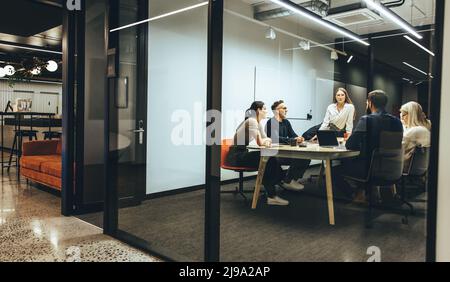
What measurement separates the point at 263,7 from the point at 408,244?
15.5 feet

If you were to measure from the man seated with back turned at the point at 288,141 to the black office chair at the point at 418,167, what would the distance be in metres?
1.91

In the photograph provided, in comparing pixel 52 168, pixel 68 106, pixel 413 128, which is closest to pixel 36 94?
pixel 52 168

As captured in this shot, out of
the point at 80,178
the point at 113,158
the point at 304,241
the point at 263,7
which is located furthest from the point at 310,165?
the point at 263,7

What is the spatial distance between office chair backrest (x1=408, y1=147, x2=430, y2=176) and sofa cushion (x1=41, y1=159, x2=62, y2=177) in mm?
4189

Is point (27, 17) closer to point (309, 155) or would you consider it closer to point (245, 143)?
point (245, 143)

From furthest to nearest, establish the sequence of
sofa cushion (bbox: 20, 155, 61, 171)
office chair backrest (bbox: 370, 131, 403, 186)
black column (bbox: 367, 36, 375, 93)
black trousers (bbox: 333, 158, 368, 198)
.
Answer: sofa cushion (bbox: 20, 155, 61, 171) → black trousers (bbox: 333, 158, 368, 198) → black column (bbox: 367, 36, 375, 93) → office chair backrest (bbox: 370, 131, 403, 186)

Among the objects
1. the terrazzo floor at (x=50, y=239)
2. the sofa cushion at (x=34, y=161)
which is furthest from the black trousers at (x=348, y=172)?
the sofa cushion at (x=34, y=161)

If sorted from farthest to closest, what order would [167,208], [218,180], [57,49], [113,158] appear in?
[57,49] → [167,208] → [113,158] → [218,180]

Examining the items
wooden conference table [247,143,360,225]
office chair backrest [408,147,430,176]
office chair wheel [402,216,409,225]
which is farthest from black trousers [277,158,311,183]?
office chair backrest [408,147,430,176]

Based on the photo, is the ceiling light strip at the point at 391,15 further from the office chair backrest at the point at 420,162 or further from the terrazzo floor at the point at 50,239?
the terrazzo floor at the point at 50,239

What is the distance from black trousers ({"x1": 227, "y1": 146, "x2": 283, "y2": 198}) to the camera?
4473 mm

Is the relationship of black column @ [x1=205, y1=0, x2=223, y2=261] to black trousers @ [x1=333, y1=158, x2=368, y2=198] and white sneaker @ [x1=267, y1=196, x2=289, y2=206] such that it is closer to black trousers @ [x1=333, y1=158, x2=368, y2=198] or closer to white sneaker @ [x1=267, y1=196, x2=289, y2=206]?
black trousers @ [x1=333, y1=158, x2=368, y2=198]

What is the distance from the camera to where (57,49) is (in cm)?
1052
